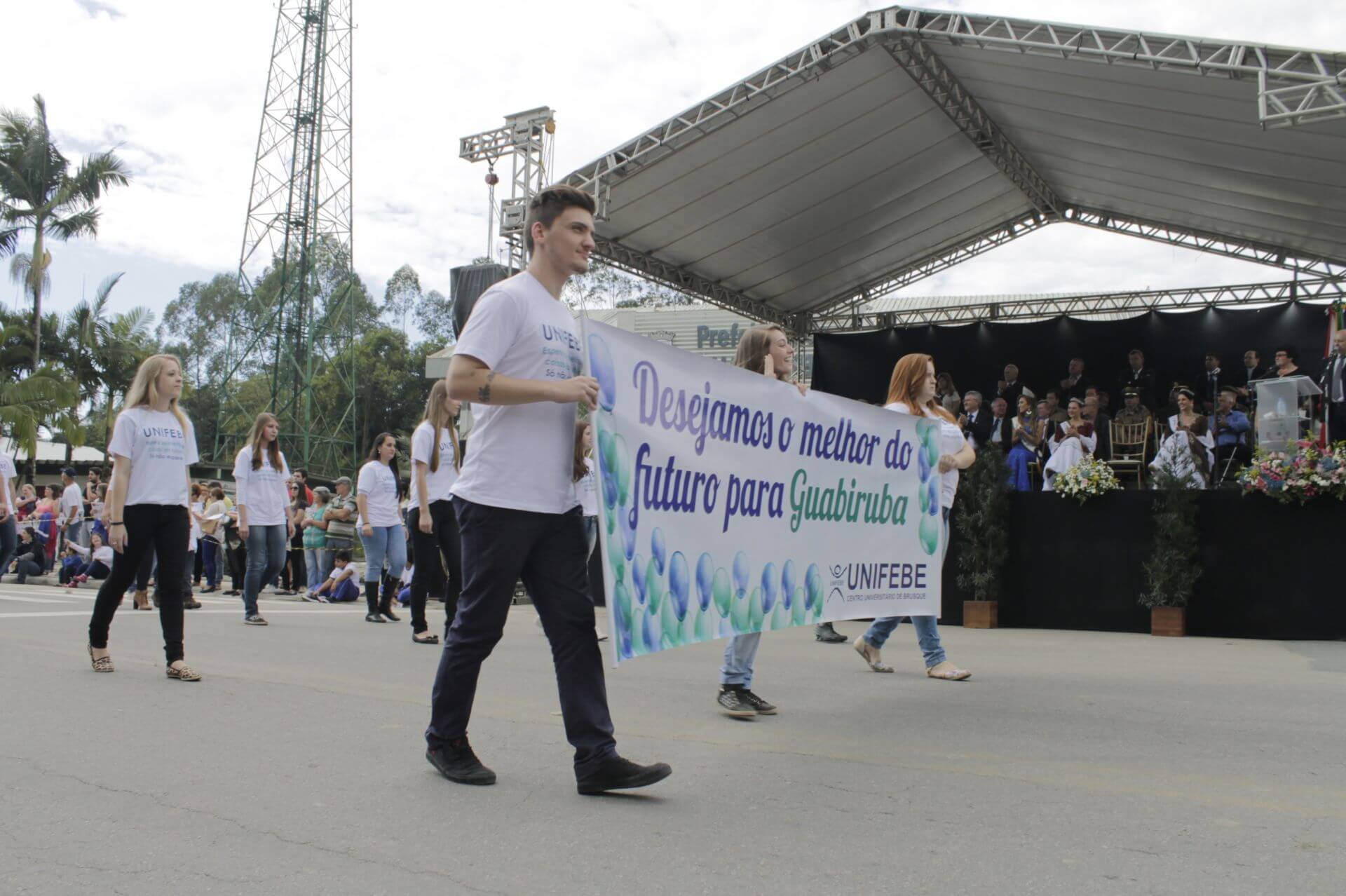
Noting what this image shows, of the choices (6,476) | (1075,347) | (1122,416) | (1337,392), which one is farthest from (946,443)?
(1075,347)

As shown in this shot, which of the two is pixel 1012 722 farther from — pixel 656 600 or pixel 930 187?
pixel 930 187

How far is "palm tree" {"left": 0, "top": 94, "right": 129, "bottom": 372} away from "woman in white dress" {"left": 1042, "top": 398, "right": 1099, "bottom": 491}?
26.5 m

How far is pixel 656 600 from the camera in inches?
148

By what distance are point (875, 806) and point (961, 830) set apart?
1.05 ft

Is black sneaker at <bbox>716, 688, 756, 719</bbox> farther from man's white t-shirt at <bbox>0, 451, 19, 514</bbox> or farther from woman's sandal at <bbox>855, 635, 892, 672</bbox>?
man's white t-shirt at <bbox>0, 451, 19, 514</bbox>

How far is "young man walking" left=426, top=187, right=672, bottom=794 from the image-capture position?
3387 mm

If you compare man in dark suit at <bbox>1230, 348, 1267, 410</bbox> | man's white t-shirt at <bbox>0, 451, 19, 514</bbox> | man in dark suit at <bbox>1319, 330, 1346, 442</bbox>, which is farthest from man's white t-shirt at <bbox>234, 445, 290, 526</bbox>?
man in dark suit at <bbox>1230, 348, 1267, 410</bbox>

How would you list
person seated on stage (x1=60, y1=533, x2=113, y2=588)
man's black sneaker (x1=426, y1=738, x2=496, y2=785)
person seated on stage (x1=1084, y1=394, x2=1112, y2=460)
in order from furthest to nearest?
1. person seated on stage (x1=60, y1=533, x2=113, y2=588)
2. person seated on stage (x1=1084, y1=394, x2=1112, y2=460)
3. man's black sneaker (x1=426, y1=738, x2=496, y2=785)

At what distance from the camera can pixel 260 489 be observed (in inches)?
362

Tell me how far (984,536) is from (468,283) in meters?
7.21

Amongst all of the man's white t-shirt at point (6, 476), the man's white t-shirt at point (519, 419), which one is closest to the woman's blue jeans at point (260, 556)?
the man's white t-shirt at point (6, 476)

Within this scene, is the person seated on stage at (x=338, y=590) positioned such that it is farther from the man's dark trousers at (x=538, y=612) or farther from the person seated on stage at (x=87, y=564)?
the man's dark trousers at (x=538, y=612)

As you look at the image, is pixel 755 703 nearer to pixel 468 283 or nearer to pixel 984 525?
pixel 984 525

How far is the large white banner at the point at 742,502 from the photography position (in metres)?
3.65
